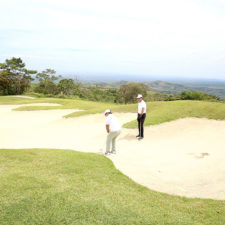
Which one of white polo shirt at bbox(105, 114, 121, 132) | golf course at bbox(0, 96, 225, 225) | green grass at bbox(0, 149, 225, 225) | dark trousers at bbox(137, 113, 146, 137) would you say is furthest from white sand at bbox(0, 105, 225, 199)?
white polo shirt at bbox(105, 114, 121, 132)

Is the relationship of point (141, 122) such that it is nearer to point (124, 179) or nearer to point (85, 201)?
point (124, 179)

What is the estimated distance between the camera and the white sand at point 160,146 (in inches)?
283

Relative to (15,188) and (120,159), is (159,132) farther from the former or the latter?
(15,188)

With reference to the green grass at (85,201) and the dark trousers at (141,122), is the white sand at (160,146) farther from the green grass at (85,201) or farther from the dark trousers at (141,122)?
the green grass at (85,201)

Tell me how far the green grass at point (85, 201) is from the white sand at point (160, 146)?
897 millimetres

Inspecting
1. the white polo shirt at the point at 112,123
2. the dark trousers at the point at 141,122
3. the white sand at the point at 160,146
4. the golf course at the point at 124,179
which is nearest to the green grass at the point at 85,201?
the golf course at the point at 124,179

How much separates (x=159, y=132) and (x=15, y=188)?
10475 mm

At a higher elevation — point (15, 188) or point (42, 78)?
point (42, 78)

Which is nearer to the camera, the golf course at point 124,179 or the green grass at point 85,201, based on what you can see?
the green grass at point 85,201

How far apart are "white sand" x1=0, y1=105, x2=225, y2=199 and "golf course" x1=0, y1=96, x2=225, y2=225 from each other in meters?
0.04

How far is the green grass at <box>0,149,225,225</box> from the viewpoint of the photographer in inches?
184

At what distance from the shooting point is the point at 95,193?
5.66m

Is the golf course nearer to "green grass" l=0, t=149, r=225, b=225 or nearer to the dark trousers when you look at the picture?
"green grass" l=0, t=149, r=225, b=225

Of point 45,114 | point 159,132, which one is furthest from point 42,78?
point 159,132
